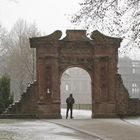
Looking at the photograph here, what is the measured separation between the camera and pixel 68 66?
3753cm

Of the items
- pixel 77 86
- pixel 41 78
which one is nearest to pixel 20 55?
pixel 41 78

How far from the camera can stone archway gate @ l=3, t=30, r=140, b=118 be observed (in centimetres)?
3728

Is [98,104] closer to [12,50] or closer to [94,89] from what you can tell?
[94,89]

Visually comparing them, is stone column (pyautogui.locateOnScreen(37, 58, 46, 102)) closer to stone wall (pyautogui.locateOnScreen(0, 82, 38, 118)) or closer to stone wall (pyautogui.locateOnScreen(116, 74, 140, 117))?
stone wall (pyautogui.locateOnScreen(0, 82, 38, 118))

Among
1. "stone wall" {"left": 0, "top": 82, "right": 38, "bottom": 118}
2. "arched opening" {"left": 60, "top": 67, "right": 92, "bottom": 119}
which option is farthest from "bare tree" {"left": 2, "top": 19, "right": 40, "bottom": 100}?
"arched opening" {"left": 60, "top": 67, "right": 92, "bottom": 119}

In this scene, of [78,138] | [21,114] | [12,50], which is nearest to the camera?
[78,138]

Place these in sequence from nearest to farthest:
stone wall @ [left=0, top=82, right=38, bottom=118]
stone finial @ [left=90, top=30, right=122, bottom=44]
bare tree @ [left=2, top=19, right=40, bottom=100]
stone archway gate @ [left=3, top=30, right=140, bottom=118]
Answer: stone wall @ [left=0, top=82, right=38, bottom=118], stone archway gate @ [left=3, top=30, right=140, bottom=118], stone finial @ [left=90, top=30, right=122, bottom=44], bare tree @ [left=2, top=19, right=40, bottom=100]

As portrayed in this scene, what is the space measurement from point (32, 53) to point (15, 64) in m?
3.77

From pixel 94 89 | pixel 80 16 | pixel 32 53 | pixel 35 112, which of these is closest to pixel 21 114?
pixel 35 112

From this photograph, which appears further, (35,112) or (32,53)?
(32,53)

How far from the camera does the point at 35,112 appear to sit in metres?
37.5

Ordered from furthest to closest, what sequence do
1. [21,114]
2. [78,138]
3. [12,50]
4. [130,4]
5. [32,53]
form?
1. [12,50]
2. [32,53]
3. [21,114]
4. [130,4]
5. [78,138]

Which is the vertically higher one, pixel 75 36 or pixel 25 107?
pixel 75 36

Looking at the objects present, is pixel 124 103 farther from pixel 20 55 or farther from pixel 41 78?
pixel 20 55
